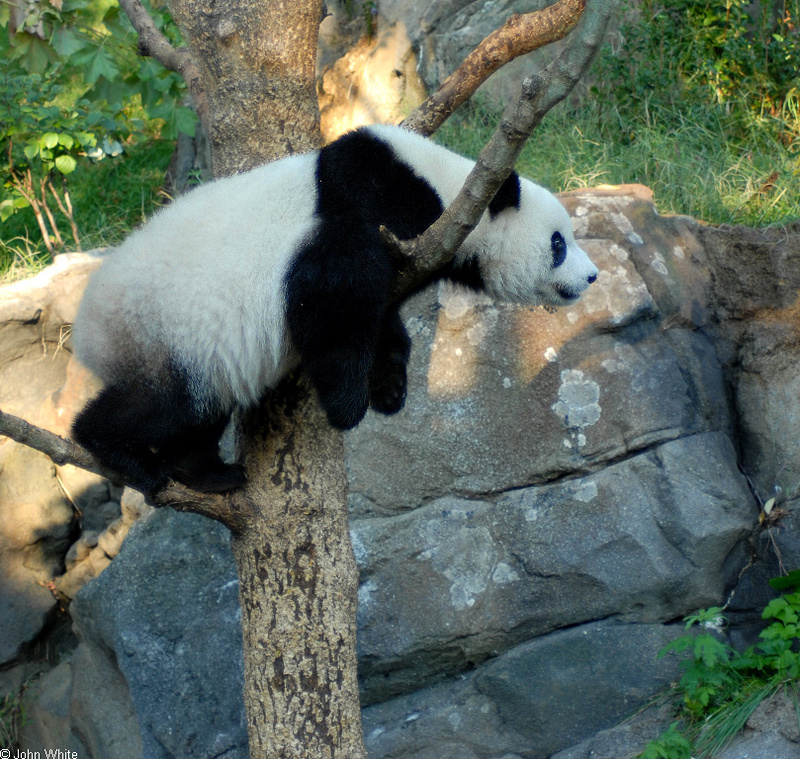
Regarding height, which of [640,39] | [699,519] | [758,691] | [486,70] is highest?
[486,70]

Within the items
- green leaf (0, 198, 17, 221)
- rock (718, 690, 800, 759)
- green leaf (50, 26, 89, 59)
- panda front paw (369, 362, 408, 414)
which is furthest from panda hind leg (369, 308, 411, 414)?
green leaf (0, 198, 17, 221)

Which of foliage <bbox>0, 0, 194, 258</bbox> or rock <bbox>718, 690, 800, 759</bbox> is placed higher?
foliage <bbox>0, 0, 194, 258</bbox>

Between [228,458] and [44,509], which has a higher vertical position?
[228,458]

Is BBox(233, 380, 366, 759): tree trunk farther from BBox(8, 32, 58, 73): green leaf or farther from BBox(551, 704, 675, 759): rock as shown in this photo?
BBox(8, 32, 58, 73): green leaf

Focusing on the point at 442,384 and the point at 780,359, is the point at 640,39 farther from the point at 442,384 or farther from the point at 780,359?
the point at 442,384

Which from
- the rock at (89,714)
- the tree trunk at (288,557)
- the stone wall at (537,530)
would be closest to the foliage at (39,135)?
the stone wall at (537,530)

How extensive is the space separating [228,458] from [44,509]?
5.59ft

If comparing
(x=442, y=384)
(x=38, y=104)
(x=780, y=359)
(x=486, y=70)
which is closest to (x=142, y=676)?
(x=442, y=384)

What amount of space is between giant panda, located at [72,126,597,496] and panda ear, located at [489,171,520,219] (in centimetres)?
30

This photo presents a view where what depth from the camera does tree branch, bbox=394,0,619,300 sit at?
1.81 m

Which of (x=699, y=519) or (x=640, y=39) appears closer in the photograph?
(x=699, y=519)

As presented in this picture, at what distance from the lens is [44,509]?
552 centimetres

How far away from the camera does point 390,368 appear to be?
3057 millimetres

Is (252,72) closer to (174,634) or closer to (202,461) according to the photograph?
(202,461)
